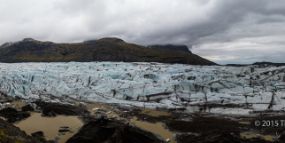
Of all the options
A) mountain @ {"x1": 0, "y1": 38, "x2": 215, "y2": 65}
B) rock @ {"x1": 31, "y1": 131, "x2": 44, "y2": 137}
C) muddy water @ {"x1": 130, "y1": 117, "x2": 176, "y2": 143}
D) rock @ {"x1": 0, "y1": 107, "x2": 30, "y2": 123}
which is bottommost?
muddy water @ {"x1": 130, "y1": 117, "x2": 176, "y2": 143}

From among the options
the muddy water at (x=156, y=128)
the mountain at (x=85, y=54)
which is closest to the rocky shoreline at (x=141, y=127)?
the muddy water at (x=156, y=128)

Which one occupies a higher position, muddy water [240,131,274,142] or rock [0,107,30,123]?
rock [0,107,30,123]

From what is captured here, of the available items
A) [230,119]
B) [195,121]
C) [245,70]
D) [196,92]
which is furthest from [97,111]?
[245,70]

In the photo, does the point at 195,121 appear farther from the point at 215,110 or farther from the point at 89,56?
the point at 89,56

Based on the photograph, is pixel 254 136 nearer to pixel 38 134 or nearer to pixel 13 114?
pixel 38 134

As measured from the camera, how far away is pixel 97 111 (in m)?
35.4

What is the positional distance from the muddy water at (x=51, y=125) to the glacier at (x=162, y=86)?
14.4 metres

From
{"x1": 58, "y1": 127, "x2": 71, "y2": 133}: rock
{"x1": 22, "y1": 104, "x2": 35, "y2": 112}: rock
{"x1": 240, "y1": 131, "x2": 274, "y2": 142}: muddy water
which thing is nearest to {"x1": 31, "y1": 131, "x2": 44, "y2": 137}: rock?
{"x1": 58, "y1": 127, "x2": 71, "y2": 133}: rock

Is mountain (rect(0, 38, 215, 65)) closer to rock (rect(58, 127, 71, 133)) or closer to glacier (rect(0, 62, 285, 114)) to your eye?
glacier (rect(0, 62, 285, 114))

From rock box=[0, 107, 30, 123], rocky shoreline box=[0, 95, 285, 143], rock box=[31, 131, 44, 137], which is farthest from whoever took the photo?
rock box=[0, 107, 30, 123]

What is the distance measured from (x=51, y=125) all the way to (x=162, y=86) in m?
22.7

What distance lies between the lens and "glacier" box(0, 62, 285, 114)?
42812mm

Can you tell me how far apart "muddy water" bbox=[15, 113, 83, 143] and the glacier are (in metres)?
14.4

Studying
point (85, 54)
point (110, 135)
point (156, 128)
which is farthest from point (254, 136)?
point (85, 54)
